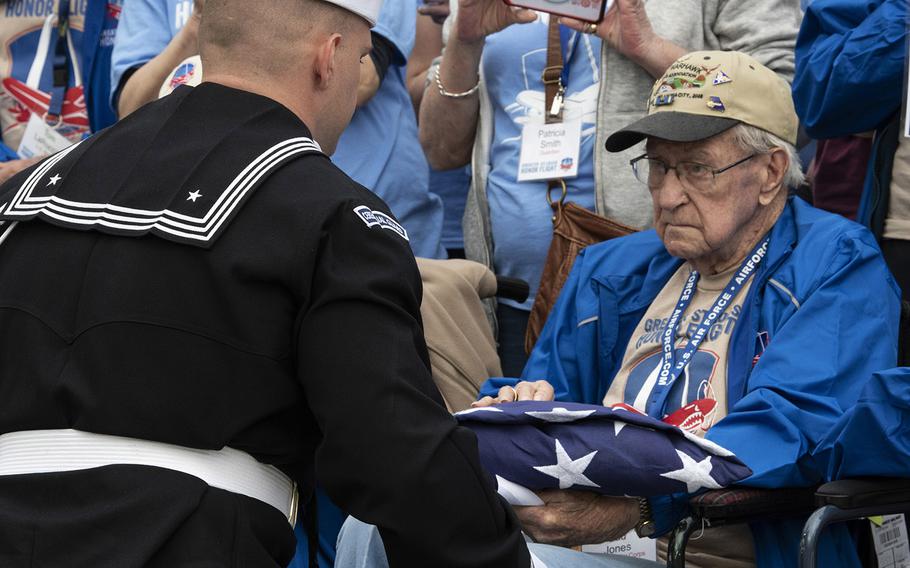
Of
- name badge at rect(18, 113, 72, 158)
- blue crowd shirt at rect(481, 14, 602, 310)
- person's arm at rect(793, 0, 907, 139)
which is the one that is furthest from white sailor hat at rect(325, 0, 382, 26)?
name badge at rect(18, 113, 72, 158)

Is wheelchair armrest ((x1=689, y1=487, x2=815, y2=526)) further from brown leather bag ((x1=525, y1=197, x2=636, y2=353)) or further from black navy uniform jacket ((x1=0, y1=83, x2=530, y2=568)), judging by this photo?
brown leather bag ((x1=525, y1=197, x2=636, y2=353))

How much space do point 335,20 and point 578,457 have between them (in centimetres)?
101

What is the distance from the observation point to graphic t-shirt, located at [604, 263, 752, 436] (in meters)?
3.22

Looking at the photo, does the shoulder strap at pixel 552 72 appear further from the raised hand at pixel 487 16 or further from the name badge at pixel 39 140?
the name badge at pixel 39 140

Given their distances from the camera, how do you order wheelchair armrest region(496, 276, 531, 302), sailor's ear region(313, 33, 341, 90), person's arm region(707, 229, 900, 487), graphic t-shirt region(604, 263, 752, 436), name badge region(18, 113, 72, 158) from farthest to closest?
name badge region(18, 113, 72, 158), wheelchair armrest region(496, 276, 531, 302), graphic t-shirt region(604, 263, 752, 436), person's arm region(707, 229, 900, 487), sailor's ear region(313, 33, 341, 90)

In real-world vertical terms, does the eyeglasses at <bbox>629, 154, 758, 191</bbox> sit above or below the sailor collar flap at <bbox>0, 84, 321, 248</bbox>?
below

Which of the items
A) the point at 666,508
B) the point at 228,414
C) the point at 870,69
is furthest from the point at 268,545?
the point at 870,69

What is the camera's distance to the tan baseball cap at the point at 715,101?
11.4ft

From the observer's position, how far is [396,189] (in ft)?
14.6

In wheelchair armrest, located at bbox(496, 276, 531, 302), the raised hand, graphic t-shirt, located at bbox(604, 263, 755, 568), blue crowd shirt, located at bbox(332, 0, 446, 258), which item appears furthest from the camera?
blue crowd shirt, located at bbox(332, 0, 446, 258)

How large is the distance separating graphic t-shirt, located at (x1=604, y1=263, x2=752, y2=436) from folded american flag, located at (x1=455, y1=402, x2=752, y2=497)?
1.67 ft

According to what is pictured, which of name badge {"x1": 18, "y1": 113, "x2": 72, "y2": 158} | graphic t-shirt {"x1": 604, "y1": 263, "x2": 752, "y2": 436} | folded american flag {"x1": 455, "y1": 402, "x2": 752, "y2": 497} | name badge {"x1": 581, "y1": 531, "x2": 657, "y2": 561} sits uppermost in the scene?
folded american flag {"x1": 455, "y1": 402, "x2": 752, "y2": 497}

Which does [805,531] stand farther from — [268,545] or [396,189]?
[396,189]

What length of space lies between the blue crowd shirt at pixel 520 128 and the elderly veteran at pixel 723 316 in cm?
34
